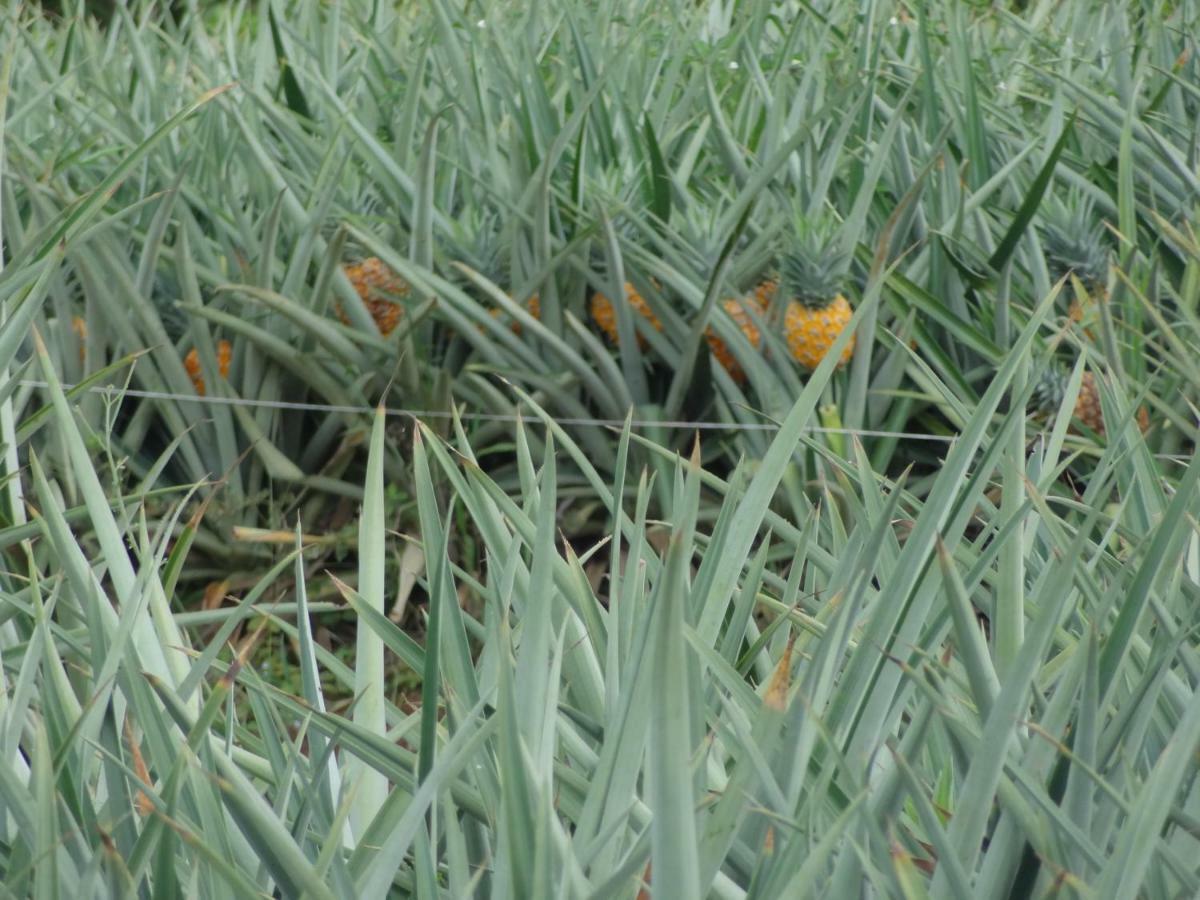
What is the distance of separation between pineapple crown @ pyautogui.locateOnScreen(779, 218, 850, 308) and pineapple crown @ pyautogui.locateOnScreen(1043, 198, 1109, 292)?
0.94 feet

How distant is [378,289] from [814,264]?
0.58 meters

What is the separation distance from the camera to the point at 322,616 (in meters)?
1.68

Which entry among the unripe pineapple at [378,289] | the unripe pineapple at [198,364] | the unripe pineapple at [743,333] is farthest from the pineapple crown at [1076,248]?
the unripe pineapple at [198,364]

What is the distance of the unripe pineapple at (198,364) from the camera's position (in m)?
1.88

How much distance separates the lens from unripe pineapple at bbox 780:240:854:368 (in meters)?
1.74

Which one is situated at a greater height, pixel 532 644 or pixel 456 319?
pixel 532 644

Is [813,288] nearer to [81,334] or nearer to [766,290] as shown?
[766,290]

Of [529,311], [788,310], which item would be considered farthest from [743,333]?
[529,311]

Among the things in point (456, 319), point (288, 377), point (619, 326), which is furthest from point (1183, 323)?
point (288, 377)

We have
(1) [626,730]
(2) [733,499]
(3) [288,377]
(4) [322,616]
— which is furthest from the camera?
(3) [288,377]

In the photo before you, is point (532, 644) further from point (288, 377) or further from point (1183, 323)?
point (288, 377)

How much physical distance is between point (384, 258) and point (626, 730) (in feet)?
4.10

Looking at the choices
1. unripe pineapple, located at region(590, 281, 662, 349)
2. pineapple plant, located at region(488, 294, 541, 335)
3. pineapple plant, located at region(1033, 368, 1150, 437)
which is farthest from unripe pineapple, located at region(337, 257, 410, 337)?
pineapple plant, located at region(1033, 368, 1150, 437)

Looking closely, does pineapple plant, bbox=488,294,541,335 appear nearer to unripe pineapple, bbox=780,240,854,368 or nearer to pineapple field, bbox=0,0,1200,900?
pineapple field, bbox=0,0,1200,900
